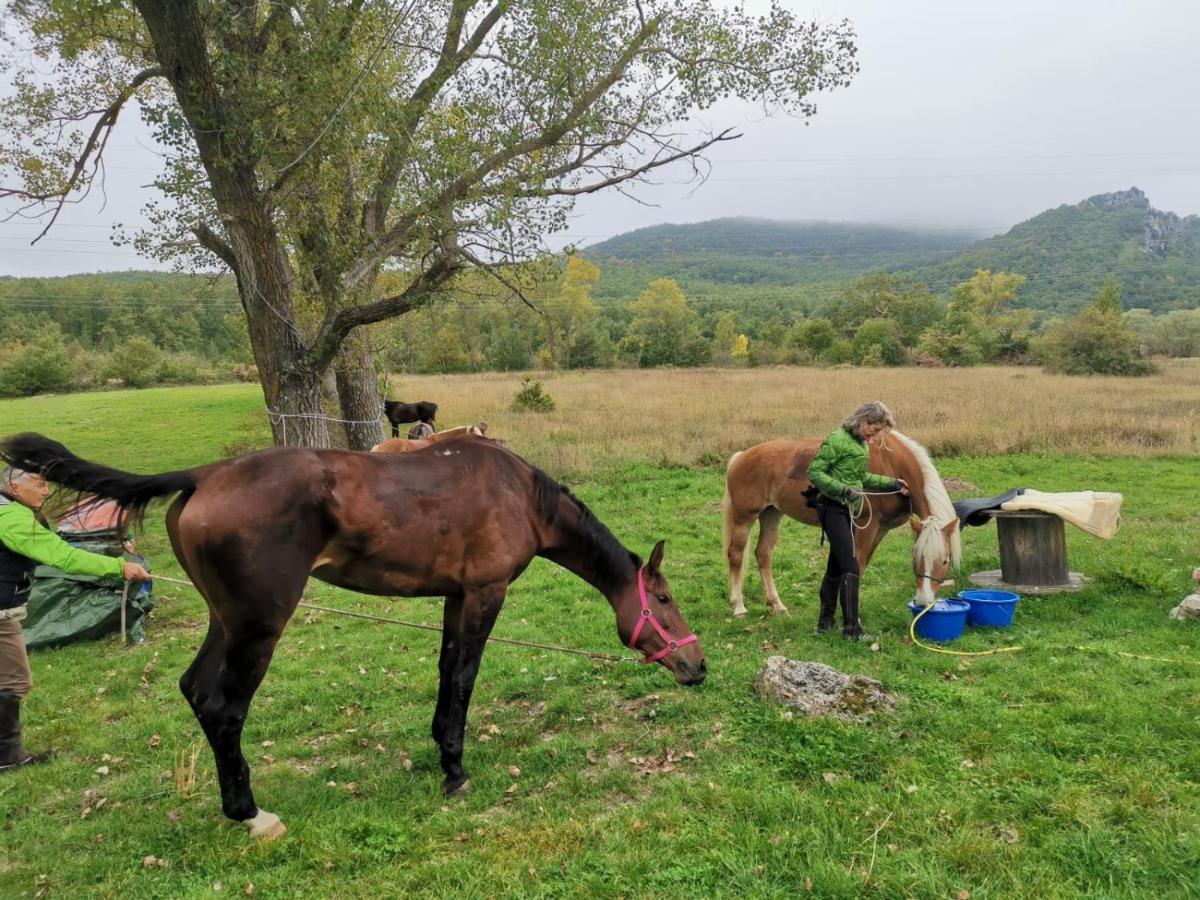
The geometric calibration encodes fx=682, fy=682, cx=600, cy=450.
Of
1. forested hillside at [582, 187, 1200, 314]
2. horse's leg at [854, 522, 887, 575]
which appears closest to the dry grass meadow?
horse's leg at [854, 522, 887, 575]

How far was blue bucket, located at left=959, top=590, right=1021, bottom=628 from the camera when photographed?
20.2 ft

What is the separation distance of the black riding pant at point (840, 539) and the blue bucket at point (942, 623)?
26.8 inches

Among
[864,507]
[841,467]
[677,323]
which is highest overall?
[677,323]

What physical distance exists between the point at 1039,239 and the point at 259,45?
456 feet

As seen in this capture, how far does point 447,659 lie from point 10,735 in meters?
2.98

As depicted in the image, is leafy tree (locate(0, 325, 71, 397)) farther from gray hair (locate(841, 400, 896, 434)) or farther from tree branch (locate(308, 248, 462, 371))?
gray hair (locate(841, 400, 896, 434))

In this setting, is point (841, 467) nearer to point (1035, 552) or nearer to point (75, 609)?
point (1035, 552)

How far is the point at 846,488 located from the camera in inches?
233

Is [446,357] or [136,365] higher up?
[136,365]

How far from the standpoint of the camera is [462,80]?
11250mm

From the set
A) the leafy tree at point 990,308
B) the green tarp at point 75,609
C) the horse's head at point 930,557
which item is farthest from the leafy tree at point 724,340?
the green tarp at point 75,609

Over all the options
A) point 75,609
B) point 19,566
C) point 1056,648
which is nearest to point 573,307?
point 75,609

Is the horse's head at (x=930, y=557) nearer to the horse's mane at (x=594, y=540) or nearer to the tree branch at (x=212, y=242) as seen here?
the horse's mane at (x=594, y=540)

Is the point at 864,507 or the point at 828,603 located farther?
the point at 864,507
